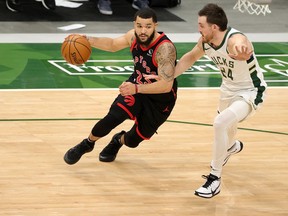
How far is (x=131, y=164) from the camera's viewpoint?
8.51 metres

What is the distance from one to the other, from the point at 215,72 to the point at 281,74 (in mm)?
983

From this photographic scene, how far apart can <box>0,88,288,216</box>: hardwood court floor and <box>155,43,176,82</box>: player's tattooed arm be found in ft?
3.55

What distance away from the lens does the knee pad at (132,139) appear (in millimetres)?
8258

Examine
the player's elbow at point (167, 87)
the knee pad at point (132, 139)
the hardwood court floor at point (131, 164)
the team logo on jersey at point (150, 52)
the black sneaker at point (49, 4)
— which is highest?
the team logo on jersey at point (150, 52)

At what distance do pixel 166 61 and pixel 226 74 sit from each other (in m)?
0.58

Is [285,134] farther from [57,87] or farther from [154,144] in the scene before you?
[57,87]

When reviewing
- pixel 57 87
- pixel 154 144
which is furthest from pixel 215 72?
pixel 154 144

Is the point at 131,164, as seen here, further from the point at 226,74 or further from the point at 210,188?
the point at 226,74

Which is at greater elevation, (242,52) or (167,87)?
(242,52)

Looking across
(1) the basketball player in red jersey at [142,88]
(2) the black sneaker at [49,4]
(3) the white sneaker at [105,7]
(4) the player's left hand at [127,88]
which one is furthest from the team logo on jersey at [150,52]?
(3) the white sneaker at [105,7]

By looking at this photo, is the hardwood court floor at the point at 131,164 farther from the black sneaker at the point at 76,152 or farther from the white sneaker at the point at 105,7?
the white sneaker at the point at 105,7

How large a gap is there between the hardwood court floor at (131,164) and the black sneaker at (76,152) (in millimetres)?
132

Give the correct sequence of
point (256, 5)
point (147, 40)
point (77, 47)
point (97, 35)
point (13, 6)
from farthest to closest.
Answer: point (13, 6)
point (97, 35)
point (256, 5)
point (77, 47)
point (147, 40)

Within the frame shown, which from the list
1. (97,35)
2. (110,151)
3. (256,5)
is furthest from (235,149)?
(97,35)
